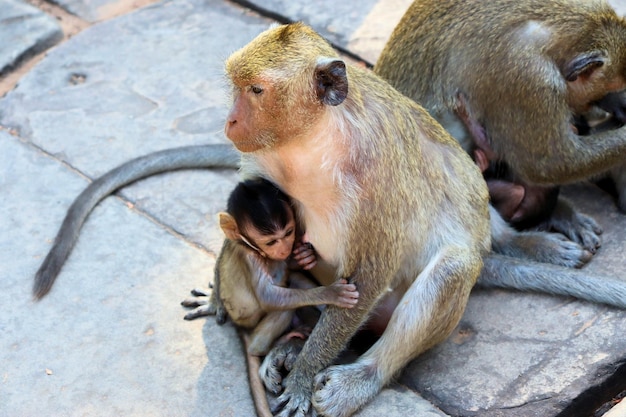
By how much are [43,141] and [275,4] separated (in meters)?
2.15

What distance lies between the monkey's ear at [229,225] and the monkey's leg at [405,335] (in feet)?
2.38

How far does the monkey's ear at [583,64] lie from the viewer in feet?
16.6

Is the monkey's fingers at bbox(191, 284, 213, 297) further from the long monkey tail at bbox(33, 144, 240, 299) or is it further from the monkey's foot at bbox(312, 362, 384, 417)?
the monkey's foot at bbox(312, 362, 384, 417)

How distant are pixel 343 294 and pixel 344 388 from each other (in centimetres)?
42

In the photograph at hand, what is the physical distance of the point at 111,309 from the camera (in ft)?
17.1

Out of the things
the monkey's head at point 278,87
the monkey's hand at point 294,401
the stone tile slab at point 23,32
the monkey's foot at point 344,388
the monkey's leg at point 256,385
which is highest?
the monkey's head at point 278,87

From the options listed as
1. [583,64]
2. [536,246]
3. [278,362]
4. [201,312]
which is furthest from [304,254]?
[583,64]

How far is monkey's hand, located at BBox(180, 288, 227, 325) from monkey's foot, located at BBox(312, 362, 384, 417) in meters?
0.73

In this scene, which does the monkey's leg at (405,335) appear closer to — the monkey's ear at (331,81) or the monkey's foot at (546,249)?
the monkey's foot at (546,249)

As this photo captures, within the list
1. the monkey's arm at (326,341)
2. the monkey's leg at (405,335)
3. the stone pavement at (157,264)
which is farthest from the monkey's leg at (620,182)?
the monkey's arm at (326,341)

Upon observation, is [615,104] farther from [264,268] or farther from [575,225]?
[264,268]

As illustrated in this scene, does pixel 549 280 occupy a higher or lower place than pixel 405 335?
higher

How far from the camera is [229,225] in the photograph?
444cm

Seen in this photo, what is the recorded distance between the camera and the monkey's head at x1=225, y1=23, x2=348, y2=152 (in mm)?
3926
